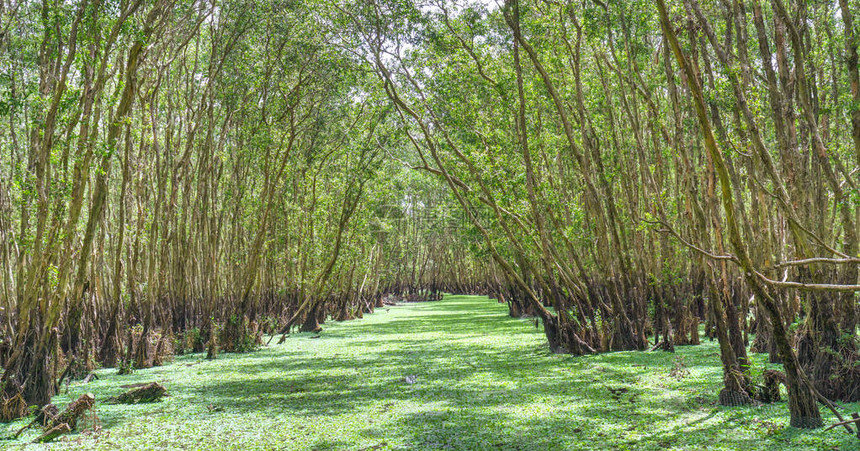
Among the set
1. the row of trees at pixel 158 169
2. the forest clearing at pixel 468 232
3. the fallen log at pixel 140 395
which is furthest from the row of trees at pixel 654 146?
the fallen log at pixel 140 395

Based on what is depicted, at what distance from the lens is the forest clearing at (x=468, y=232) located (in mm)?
5250

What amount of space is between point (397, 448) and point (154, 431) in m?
2.33

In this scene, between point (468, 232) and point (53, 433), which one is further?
point (468, 232)

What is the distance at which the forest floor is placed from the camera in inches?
194

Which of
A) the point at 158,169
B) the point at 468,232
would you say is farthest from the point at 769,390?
the point at 158,169

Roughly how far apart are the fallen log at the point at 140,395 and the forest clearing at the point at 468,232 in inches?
1.3

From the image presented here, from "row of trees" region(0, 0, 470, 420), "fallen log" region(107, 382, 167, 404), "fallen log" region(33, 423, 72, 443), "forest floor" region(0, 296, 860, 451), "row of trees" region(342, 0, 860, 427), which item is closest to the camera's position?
"forest floor" region(0, 296, 860, 451)

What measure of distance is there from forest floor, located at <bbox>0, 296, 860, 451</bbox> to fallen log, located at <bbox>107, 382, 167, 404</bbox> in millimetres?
145

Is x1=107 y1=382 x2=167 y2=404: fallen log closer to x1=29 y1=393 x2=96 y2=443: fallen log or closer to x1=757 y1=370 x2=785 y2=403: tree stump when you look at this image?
x1=29 y1=393 x2=96 y2=443: fallen log

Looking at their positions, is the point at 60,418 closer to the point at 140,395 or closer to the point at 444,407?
the point at 140,395

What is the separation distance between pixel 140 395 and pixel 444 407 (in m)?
3.42

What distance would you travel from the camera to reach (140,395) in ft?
22.8

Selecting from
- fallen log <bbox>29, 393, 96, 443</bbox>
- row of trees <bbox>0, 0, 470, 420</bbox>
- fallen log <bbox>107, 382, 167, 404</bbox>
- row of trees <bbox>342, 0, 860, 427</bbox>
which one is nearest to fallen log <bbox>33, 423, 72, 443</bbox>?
fallen log <bbox>29, 393, 96, 443</bbox>

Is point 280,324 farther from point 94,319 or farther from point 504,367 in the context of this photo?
point 504,367
